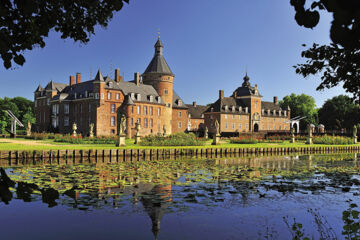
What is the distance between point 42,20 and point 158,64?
2386 inches

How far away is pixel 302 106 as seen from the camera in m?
93.5

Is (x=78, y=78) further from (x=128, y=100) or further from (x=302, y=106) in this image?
(x=302, y=106)

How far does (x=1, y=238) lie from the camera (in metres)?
6.58

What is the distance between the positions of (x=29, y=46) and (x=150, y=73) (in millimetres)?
60667

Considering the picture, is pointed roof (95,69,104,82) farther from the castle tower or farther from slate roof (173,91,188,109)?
slate roof (173,91,188,109)

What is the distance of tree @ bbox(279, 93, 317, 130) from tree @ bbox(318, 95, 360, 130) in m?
8.00

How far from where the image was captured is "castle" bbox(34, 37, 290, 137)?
54.8m

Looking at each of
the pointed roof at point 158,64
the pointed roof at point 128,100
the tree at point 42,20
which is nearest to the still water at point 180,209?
the tree at point 42,20

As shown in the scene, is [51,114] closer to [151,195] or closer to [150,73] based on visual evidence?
[150,73]

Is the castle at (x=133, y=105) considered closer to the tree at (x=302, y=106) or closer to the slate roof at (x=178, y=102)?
the slate roof at (x=178, y=102)

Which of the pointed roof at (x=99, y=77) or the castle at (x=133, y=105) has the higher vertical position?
the pointed roof at (x=99, y=77)

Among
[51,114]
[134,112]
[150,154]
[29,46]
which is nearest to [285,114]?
[134,112]

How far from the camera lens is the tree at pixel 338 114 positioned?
7281 cm

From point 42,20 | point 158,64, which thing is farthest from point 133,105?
point 42,20
